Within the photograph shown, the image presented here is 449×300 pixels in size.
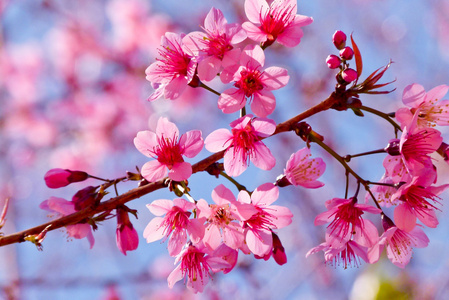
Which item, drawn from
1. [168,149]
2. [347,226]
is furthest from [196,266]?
[347,226]

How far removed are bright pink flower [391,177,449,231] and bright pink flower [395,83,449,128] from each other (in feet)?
0.69

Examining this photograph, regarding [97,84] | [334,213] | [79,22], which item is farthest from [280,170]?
[334,213]

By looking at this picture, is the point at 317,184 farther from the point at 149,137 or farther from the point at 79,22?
the point at 79,22

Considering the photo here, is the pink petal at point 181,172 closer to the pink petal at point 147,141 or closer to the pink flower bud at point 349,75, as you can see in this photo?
the pink petal at point 147,141

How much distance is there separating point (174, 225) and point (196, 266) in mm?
164

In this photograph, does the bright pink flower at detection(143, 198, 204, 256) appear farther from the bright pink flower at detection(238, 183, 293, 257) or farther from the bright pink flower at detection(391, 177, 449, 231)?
the bright pink flower at detection(391, 177, 449, 231)

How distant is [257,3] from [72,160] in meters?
5.27

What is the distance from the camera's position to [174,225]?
1.47 meters

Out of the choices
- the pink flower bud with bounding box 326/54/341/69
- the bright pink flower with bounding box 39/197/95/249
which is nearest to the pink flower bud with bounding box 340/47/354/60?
the pink flower bud with bounding box 326/54/341/69

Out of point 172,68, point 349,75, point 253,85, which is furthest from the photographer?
point 172,68

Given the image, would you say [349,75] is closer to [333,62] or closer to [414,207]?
[333,62]

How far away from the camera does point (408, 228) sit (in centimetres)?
141

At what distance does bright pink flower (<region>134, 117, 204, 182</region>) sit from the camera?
1.36 m

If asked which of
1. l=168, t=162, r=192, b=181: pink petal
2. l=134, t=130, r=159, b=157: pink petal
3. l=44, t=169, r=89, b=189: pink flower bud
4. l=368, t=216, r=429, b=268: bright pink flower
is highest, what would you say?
l=44, t=169, r=89, b=189: pink flower bud
